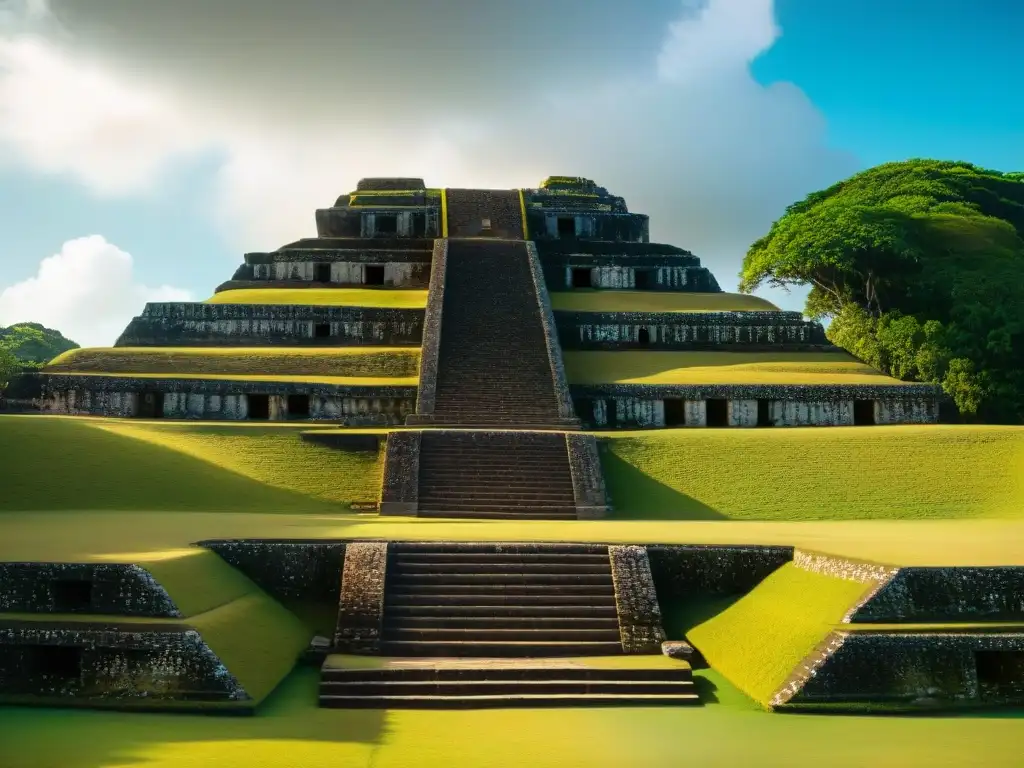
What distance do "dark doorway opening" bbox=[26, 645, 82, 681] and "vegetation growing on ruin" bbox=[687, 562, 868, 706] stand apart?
5432 millimetres

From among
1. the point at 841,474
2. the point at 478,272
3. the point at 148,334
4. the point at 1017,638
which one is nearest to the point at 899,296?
the point at 478,272

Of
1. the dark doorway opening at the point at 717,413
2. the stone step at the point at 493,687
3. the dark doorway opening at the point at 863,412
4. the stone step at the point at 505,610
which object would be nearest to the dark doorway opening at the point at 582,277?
the dark doorway opening at the point at 717,413

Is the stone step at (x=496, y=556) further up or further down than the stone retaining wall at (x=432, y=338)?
further down

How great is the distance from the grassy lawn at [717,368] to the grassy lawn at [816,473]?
9.38 ft

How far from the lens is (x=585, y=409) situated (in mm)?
18391

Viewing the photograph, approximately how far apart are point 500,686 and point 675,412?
10.6 meters

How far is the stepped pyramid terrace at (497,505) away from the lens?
8406mm

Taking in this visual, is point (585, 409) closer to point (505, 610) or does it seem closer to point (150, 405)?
point (150, 405)

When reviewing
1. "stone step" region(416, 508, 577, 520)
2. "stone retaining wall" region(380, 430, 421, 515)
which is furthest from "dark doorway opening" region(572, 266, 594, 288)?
"stone step" region(416, 508, 577, 520)

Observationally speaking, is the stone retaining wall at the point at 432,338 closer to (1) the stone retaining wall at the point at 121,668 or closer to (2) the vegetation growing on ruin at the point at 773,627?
(2) the vegetation growing on ruin at the point at 773,627

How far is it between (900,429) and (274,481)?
32.7 ft

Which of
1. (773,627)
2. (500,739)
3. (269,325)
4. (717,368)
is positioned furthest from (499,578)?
(269,325)

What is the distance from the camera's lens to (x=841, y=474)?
49.0 feet

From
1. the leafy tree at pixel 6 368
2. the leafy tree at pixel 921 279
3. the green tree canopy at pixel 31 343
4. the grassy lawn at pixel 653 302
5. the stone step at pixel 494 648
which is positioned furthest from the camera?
the green tree canopy at pixel 31 343
